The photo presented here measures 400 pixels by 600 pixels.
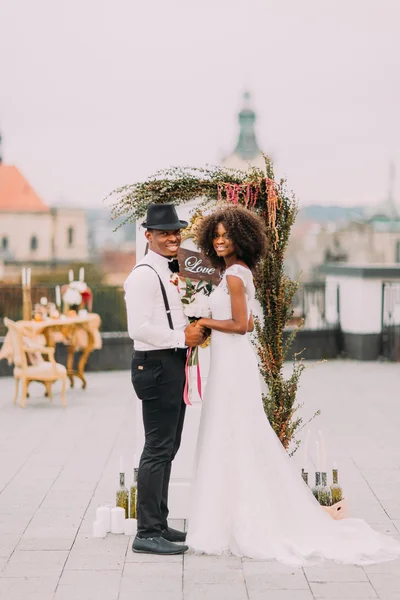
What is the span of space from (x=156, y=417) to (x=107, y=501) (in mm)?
1679

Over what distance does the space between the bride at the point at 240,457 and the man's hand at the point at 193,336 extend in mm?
56

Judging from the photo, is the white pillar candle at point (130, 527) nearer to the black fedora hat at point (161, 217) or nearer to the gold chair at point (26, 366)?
the black fedora hat at point (161, 217)

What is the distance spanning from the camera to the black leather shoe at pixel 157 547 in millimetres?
5090

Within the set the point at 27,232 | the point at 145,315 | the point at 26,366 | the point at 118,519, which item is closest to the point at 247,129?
the point at 27,232

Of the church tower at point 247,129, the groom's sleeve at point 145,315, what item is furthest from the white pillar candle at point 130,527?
the church tower at point 247,129

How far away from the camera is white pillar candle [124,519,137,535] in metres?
5.49

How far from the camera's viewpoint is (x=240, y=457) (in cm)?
513

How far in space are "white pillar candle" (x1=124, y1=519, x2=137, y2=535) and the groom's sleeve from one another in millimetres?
1166

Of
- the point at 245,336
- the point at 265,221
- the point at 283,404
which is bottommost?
the point at 283,404

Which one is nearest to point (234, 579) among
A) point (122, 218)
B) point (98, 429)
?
point (122, 218)

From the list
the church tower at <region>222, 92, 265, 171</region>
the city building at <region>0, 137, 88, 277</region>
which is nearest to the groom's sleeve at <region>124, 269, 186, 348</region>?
the city building at <region>0, 137, 88, 277</region>

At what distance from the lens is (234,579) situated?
4.67 m

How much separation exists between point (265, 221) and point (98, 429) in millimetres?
4760

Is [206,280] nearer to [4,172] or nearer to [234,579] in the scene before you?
[234,579]
